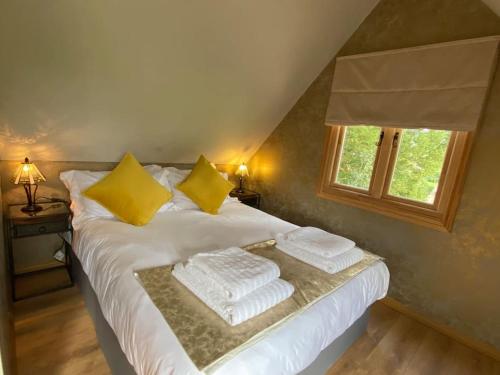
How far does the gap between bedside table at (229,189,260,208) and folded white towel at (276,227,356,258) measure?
147 centimetres

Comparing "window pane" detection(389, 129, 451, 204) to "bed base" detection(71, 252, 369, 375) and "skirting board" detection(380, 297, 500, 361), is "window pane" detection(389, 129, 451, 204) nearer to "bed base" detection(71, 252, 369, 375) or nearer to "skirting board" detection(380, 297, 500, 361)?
"skirting board" detection(380, 297, 500, 361)

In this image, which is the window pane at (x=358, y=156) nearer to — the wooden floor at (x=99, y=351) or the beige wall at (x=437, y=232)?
the beige wall at (x=437, y=232)

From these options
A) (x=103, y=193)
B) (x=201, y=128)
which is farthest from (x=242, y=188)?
(x=103, y=193)

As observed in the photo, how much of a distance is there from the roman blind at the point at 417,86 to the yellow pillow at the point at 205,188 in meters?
1.33

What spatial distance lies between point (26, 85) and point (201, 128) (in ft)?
4.69

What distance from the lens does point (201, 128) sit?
9.06 feet

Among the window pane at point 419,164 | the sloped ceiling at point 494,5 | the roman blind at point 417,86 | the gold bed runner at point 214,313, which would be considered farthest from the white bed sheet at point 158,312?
the sloped ceiling at point 494,5

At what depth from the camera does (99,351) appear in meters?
1.59

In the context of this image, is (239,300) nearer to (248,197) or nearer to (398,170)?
(398,170)

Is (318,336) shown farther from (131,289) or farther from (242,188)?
(242,188)

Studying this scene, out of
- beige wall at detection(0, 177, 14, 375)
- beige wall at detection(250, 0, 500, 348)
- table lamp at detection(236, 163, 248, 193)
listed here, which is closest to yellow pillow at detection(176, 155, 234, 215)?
table lamp at detection(236, 163, 248, 193)

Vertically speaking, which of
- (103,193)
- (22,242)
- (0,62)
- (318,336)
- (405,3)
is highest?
(405,3)

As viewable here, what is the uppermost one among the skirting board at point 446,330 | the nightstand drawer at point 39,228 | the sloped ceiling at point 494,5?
the sloped ceiling at point 494,5

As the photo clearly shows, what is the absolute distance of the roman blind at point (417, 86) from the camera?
1824mm
